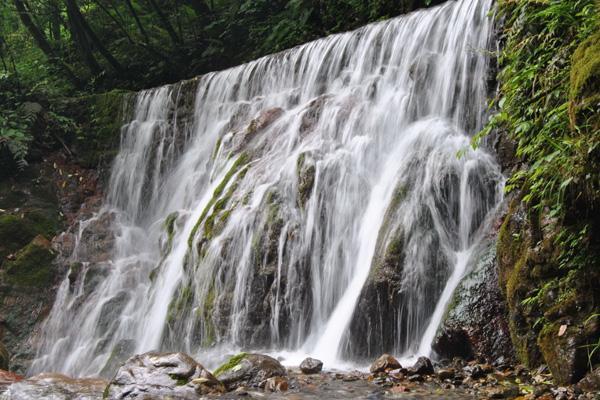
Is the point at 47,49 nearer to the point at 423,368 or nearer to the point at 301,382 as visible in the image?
the point at 301,382

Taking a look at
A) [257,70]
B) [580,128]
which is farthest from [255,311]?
[257,70]

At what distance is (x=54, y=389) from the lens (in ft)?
16.9

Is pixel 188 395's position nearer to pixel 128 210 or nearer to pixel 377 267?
pixel 377 267

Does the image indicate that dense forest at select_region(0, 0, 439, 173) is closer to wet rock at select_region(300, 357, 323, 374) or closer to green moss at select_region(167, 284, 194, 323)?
green moss at select_region(167, 284, 194, 323)

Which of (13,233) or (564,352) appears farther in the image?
(13,233)

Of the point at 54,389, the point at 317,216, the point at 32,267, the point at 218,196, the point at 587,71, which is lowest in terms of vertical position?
the point at 54,389

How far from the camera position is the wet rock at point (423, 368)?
4419mm

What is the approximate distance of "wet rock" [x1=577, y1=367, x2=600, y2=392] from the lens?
337cm

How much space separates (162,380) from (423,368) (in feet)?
6.95

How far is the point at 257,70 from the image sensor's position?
12.0 meters

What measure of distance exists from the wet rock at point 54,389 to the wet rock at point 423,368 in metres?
2.67

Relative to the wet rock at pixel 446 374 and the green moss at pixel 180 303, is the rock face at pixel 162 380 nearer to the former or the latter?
the wet rock at pixel 446 374

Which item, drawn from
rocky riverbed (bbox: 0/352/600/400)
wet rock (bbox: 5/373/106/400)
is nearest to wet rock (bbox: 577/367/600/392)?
rocky riverbed (bbox: 0/352/600/400)

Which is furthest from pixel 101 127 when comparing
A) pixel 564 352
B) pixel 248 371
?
pixel 564 352
